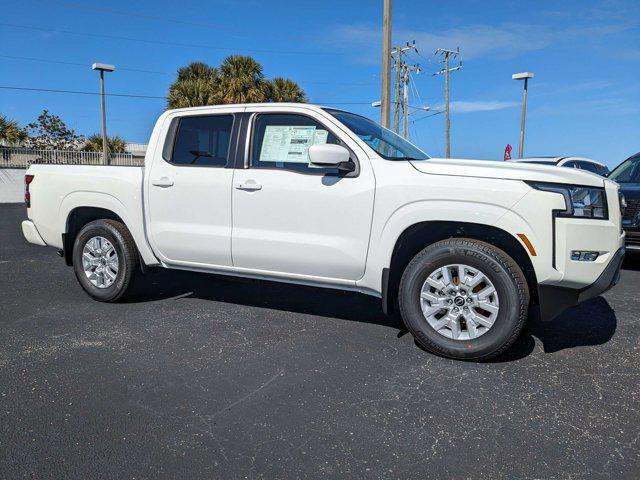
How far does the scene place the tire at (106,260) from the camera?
200 inches

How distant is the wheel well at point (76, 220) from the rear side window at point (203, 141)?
3.49 feet

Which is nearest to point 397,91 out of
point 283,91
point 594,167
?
point 283,91

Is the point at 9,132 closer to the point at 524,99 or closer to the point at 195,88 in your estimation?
the point at 195,88

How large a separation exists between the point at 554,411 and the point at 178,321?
10.3 ft

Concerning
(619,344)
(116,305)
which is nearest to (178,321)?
(116,305)

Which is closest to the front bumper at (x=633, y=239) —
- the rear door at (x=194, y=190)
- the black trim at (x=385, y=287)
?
the black trim at (x=385, y=287)

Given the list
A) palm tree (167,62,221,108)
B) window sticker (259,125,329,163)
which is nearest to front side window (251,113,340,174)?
window sticker (259,125,329,163)

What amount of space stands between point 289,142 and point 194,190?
0.96 metres

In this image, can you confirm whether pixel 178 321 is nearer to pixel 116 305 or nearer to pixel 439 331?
pixel 116 305

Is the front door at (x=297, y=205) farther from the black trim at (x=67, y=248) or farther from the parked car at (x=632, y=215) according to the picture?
the parked car at (x=632, y=215)

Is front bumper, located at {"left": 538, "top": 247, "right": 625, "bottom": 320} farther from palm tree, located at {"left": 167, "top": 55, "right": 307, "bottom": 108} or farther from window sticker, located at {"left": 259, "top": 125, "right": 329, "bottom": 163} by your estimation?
palm tree, located at {"left": 167, "top": 55, "right": 307, "bottom": 108}

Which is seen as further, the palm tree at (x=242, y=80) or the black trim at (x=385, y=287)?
the palm tree at (x=242, y=80)

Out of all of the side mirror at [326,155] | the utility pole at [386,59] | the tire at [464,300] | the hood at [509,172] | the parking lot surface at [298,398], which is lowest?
the parking lot surface at [298,398]

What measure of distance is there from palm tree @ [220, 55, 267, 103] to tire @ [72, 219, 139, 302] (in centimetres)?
2301
